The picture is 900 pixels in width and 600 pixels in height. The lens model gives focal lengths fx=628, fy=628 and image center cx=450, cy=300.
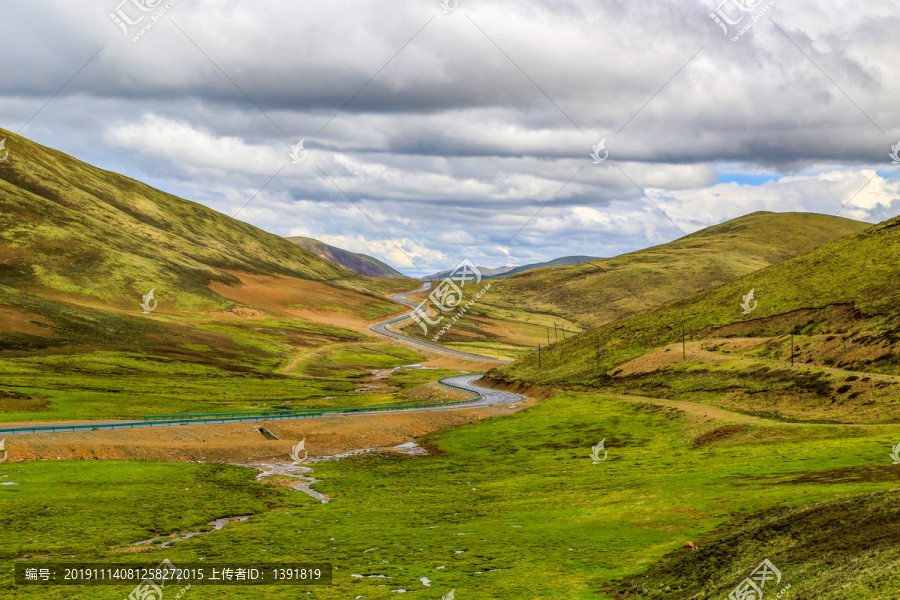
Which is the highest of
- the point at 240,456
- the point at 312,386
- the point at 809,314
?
the point at 809,314


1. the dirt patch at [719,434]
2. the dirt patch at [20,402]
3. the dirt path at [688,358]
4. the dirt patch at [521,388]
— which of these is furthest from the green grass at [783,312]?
the dirt patch at [20,402]

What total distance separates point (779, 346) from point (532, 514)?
96.3 metres

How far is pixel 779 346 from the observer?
128500mm

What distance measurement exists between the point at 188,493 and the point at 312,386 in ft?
315

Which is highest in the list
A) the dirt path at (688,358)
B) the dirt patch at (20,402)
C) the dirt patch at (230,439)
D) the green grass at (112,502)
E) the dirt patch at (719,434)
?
the dirt path at (688,358)

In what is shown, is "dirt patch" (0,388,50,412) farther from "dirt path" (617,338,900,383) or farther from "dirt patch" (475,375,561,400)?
"dirt path" (617,338,900,383)

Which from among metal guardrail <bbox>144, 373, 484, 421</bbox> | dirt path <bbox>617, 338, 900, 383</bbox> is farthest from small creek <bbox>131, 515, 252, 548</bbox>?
dirt path <bbox>617, 338, 900, 383</bbox>

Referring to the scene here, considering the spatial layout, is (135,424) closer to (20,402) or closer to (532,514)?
(20,402)

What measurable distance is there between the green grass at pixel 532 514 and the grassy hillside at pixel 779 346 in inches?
886

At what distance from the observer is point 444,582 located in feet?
121

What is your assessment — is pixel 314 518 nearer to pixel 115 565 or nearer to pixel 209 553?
pixel 209 553

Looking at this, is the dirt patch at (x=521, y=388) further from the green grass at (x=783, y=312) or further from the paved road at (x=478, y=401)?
the green grass at (x=783, y=312)

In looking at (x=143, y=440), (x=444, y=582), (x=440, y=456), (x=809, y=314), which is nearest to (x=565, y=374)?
(x=809, y=314)

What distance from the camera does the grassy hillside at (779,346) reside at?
9488 cm
